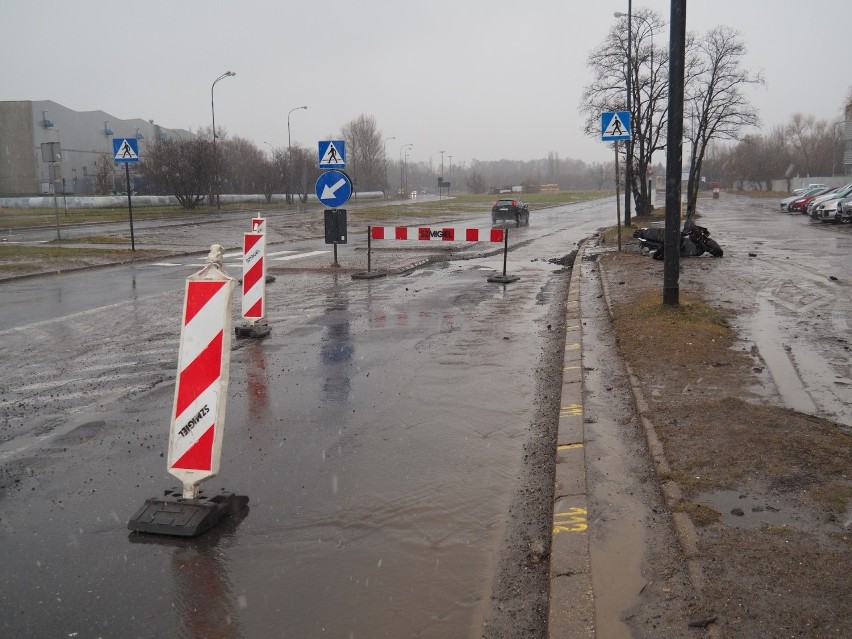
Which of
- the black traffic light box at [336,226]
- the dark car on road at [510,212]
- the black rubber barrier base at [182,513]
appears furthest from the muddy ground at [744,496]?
the dark car on road at [510,212]

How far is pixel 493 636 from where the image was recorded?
3.37 m

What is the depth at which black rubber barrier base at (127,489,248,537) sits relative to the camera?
4.40 metres

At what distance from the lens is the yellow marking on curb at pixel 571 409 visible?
6.41m

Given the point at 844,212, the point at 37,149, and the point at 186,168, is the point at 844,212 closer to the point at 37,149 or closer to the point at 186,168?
the point at 186,168

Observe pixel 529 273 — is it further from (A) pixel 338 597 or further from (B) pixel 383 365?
(A) pixel 338 597

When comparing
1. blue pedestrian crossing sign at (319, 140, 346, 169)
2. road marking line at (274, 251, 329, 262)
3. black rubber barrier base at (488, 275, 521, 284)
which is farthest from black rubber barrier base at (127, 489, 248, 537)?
road marking line at (274, 251, 329, 262)

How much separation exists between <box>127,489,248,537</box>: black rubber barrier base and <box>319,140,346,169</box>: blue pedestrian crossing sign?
13083mm

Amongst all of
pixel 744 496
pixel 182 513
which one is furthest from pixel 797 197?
pixel 182 513

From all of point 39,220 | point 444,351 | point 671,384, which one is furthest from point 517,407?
point 39,220

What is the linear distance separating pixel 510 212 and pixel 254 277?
97.9ft

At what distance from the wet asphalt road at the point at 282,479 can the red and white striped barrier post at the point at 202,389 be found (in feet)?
1.19

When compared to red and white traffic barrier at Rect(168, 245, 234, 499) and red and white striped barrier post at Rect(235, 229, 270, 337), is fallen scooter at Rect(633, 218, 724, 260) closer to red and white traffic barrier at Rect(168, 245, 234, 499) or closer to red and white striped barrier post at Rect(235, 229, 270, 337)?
red and white striped barrier post at Rect(235, 229, 270, 337)

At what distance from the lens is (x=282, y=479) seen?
5.24 metres

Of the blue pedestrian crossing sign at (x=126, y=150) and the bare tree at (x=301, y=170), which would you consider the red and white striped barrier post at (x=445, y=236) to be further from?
the bare tree at (x=301, y=170)
